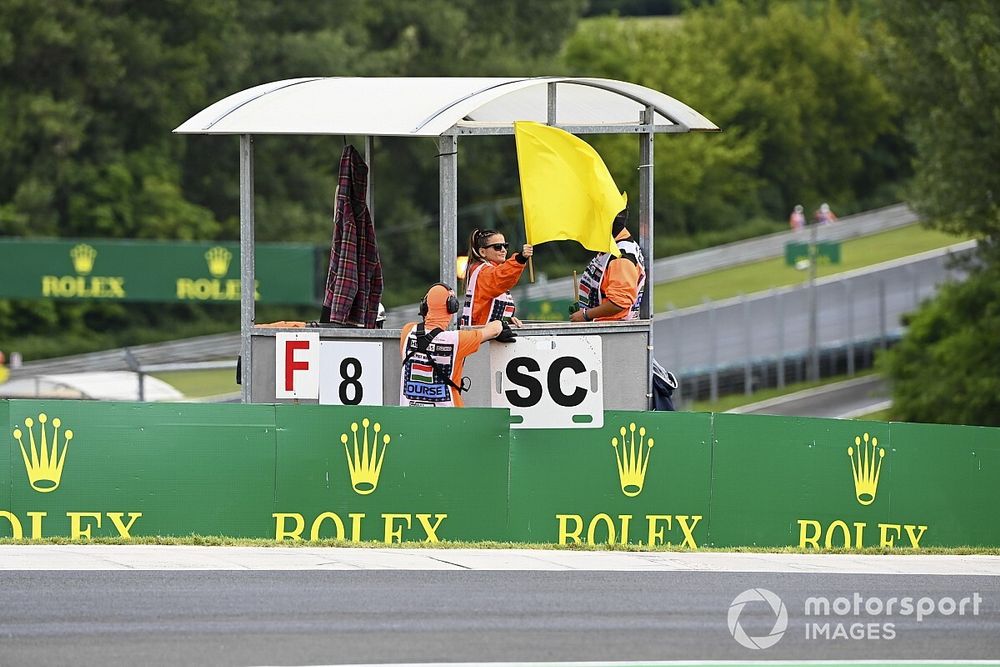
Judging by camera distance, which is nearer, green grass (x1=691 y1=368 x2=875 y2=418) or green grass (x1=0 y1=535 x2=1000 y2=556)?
green grass (x1=0 y1=535 x2=1000 y2=556)

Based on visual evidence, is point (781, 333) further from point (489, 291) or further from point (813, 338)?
point (489, 291)

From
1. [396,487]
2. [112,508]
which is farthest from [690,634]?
[112,508]

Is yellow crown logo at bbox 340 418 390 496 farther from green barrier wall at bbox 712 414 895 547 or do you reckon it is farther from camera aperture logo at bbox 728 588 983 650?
camera aperture logo at bbox 728 588 983 650

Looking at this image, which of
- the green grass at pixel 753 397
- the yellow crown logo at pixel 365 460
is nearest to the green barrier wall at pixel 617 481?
the yellow crown logo at pixel 365 460

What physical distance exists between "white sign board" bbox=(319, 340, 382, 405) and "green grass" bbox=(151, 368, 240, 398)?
25.4 m

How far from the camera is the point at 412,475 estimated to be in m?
13.7

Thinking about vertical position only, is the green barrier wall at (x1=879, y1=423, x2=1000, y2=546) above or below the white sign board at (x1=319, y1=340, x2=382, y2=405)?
below

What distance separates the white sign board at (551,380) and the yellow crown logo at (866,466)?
9.40 feet

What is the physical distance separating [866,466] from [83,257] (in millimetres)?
33774

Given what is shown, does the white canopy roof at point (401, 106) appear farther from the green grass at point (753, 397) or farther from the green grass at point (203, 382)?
the green grass at point (753, 397)

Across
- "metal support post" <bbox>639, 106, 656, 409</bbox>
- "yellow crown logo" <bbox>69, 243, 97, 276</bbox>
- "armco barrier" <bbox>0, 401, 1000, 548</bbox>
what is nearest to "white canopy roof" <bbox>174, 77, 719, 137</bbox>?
"metal support post" <bbox>639, 106, 656, 409</bbox>

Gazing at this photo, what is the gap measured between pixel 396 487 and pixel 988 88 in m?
25.7

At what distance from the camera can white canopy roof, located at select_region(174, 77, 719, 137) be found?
543 inches

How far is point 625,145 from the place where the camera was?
230 ft
